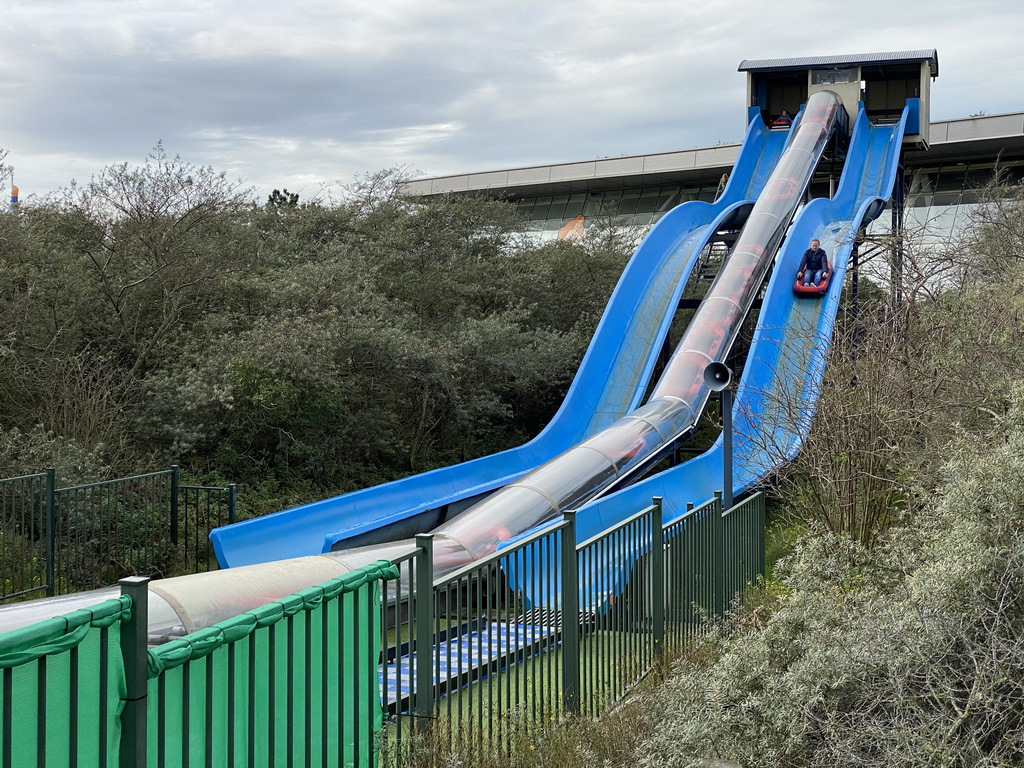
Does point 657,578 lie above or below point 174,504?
above

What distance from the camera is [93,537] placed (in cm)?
1016

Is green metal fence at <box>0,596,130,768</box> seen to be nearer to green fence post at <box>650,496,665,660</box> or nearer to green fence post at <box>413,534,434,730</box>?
green fence post at <box>413,534,434,730</box>

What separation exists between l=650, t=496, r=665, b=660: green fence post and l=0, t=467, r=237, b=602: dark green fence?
543 cm

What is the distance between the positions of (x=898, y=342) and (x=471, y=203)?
13.3m

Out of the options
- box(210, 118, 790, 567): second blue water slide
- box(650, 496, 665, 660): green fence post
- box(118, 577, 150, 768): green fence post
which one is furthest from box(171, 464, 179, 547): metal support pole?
box(118, 577, 150, 768): green fence post

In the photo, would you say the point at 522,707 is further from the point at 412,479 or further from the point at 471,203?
the point at 471,203

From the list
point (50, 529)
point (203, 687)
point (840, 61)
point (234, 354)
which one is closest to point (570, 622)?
point (203, 687)

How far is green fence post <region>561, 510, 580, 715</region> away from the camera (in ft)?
18.4

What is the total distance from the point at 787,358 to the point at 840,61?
42.9ft

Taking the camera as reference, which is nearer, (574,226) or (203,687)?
(203,687)

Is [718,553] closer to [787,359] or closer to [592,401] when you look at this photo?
[787,359]

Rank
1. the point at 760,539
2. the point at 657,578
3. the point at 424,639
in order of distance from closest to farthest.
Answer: the point at 424,639 < the point at 657,578 < the point at 760,539

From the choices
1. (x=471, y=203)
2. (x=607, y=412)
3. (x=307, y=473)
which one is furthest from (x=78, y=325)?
(x=471, y=203)

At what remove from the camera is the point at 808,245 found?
1870 cm
